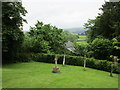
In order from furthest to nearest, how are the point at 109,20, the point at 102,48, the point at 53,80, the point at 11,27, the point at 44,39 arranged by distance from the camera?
the point at 44,39, the point at 102,48, the point at 109,20, the point at 11,27, the point at 53,80

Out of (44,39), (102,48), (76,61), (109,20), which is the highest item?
(109,20)

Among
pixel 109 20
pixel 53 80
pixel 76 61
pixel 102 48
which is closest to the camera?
pixel 53 80

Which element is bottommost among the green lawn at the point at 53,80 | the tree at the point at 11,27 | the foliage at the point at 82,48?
the green lawn at the point at 53,80

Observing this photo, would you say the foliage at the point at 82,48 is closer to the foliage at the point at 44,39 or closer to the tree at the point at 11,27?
the foliage at the point at 44,39

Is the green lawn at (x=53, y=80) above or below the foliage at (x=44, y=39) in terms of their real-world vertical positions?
below

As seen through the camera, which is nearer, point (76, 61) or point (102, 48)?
point (102, 48)

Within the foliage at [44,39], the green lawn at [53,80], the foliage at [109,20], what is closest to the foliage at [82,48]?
the foliage at [109,20]

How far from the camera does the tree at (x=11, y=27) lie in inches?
385

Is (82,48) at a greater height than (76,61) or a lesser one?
greater

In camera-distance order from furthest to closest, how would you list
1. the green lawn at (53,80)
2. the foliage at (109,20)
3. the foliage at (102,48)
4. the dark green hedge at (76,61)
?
1. the foliage at (102,48)
2. the foliage at (109,20)
3. the dark green hedge at (76,61)
4. the green lawn at (53,80)

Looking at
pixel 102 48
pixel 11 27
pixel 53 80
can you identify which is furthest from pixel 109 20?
pixel 11 27

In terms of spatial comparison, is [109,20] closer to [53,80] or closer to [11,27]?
[53,80]

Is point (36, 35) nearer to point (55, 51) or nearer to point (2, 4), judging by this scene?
point (55, 51)

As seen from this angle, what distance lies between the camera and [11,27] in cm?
1055
